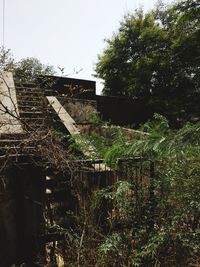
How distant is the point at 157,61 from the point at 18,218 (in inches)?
651

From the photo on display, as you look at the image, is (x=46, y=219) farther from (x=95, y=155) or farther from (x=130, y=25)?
(x=130, y=25)

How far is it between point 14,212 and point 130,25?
19.1 meters

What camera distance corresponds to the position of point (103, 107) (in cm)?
1777

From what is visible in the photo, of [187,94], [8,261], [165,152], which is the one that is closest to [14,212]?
[8,261]

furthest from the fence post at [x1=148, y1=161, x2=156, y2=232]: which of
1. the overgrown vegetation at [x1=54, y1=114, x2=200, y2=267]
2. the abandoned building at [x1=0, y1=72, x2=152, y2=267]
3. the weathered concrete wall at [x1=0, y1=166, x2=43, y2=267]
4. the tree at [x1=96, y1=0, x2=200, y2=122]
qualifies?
the tree at [x1=96, y1=0, x2=200, y2=122]

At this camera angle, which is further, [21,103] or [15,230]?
[21,103]

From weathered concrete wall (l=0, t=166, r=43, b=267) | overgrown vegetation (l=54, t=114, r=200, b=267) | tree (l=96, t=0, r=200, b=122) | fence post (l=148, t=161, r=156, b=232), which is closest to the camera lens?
overgrown vegetation (l=54, t=114, r=200, b=267)

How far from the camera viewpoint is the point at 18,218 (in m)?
5.04

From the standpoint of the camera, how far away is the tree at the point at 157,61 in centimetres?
1894

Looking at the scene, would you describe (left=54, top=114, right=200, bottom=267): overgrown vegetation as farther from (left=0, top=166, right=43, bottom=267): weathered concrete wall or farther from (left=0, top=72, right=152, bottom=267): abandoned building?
(left=0, top=166, right=43, bottom=267): weathered concrete wall

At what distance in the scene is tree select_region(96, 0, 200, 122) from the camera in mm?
18939

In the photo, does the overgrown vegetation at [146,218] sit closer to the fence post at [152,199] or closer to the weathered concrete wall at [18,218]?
the fence post at [152,199]

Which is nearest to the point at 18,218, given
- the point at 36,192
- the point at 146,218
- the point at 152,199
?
the point at 36,192

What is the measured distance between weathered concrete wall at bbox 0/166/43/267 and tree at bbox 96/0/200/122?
14616 millimetres
